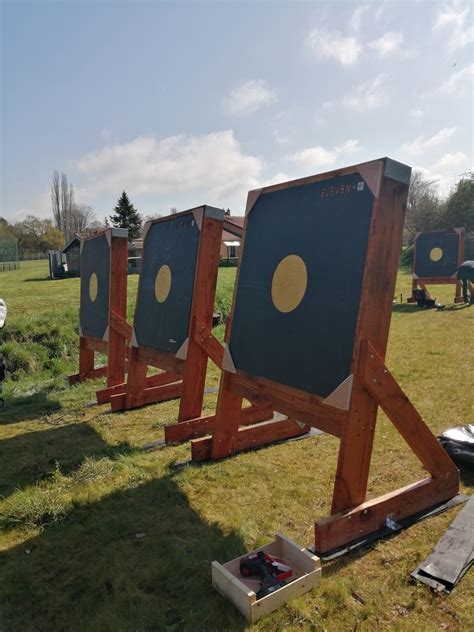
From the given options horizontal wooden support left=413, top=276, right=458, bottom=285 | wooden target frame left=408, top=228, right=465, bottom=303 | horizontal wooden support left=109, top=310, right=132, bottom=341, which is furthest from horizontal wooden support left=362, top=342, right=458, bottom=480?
horizontal wooden support left=413, top=276, right=458, bottom=285

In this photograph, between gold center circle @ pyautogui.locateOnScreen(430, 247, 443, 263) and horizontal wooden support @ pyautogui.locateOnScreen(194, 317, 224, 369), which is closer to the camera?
horizontal wooden support @ pyautogui.locateOnScreen(194, 317, 224, 369)

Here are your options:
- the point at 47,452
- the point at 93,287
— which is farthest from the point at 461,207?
the point at 47,452

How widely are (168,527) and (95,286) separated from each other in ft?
15.8

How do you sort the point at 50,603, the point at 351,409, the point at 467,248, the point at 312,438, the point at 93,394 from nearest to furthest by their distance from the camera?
the point at 50,603, the point at 351,409, the point at 312,438, the point at 93,394, the point at 467,248

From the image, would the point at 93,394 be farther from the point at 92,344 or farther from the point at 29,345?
the point at 29,345

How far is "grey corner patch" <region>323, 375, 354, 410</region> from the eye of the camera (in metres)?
2.79

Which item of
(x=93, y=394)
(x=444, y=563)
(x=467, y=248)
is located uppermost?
(x=467, y=248)

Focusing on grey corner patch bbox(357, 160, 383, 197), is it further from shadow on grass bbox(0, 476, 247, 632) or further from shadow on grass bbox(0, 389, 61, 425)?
shadow on grass bbox(0, 389, 61, 425)

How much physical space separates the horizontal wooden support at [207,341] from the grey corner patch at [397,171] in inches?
96.2

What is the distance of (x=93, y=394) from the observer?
677cm

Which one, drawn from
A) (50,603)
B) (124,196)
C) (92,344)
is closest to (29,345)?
(92,344)

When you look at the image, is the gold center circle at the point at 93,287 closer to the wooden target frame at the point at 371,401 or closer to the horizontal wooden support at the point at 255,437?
the horizontal wooden support at the point at 255,437

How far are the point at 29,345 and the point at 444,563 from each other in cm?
801

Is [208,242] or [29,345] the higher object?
[208,242]
